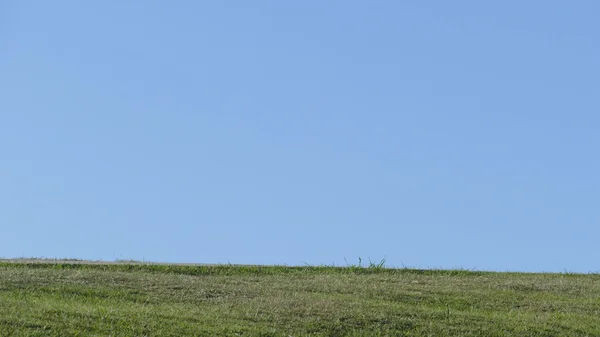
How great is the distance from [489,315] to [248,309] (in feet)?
11.0

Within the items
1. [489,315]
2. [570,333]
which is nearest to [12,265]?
[489,315]

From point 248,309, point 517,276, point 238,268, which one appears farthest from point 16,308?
point 517,276

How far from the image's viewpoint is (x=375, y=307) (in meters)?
12.9

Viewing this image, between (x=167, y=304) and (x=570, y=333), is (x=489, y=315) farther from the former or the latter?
(x=167, y=304)

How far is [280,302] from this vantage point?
1286cm

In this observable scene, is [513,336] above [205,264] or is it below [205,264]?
below

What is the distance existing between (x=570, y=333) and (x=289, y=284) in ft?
14.7

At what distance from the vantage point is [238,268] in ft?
54.5

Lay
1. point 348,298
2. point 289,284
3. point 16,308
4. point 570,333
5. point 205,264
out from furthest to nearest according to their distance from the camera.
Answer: point 205,264, point 289,284, point 348,298, point 570,333, point 16,308

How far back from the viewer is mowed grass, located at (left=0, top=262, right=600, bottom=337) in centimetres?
1133

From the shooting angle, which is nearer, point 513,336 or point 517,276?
point 513,336

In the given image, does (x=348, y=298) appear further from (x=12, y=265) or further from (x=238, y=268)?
(x=12, y=265)

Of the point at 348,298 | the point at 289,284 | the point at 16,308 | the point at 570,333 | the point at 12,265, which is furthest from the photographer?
the point at 12,265

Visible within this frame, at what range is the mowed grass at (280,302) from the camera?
11.3 meters
